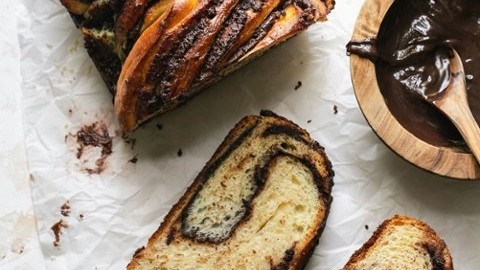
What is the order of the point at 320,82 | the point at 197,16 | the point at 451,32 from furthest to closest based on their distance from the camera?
the point at 320,82, the point at 451,32, the point at 197,16

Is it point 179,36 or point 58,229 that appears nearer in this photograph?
point 179,36

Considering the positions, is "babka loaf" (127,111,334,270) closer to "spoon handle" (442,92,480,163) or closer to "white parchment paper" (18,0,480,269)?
"white parchment paper" (18,0,480,269)

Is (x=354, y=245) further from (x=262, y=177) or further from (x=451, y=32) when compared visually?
(x=451, y=32)

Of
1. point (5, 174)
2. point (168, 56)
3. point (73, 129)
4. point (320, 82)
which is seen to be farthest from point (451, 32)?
point (5, 174)

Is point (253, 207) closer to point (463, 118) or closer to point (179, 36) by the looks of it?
point (179, 36)

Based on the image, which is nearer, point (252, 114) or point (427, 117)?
point (427, 117)

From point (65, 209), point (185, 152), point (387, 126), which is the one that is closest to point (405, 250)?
point (387, 126)
